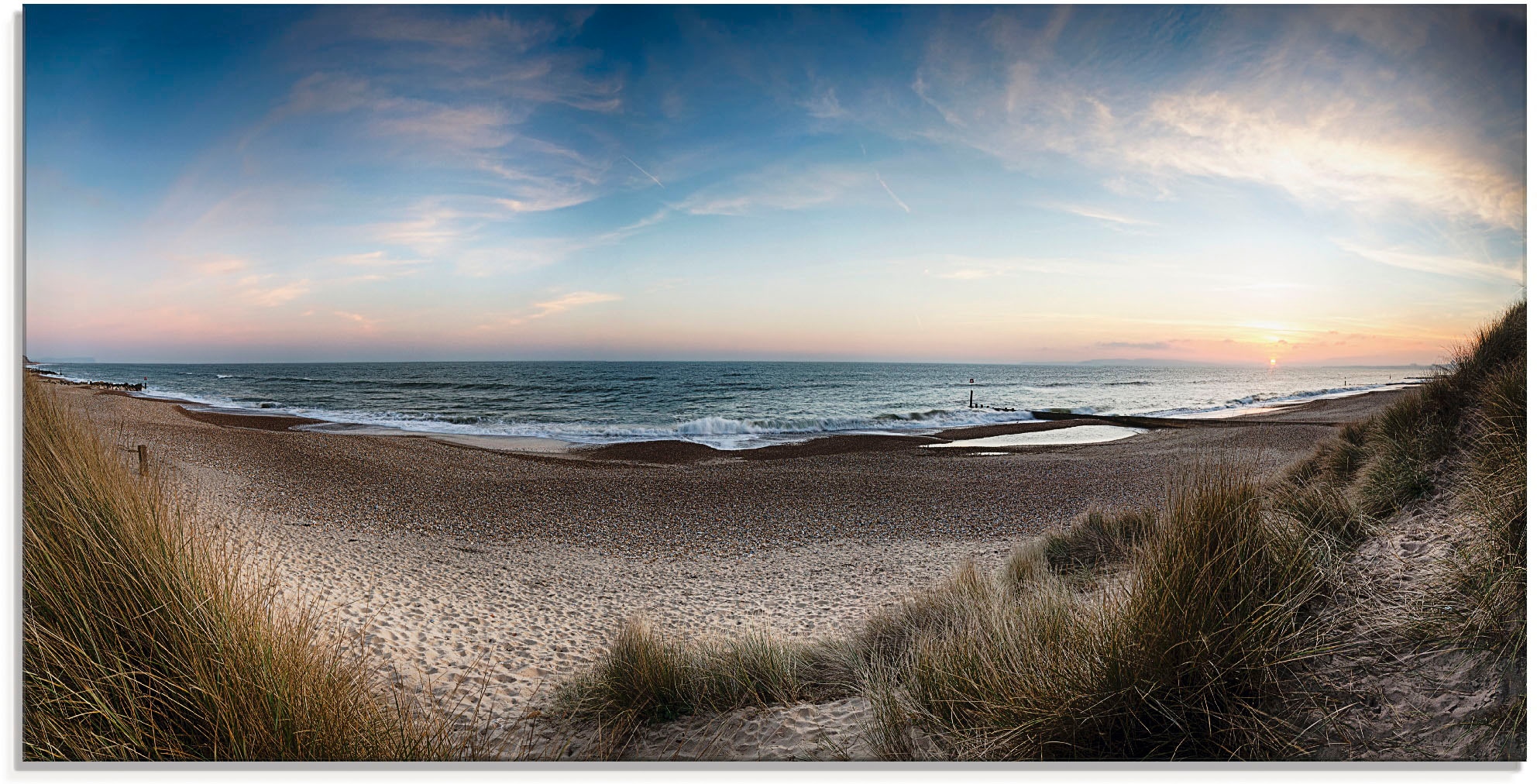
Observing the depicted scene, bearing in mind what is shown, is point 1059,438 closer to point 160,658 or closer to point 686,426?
point 686,426

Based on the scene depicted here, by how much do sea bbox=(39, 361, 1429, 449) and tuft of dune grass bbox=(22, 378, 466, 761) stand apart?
5.68 meters

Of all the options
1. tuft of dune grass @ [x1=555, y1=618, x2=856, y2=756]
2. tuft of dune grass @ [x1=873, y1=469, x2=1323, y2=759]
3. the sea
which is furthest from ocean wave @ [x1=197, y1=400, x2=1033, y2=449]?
tuft of dune grass @ [x1=873, y1=469, x2=1323, y2=759]

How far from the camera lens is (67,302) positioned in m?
2.77

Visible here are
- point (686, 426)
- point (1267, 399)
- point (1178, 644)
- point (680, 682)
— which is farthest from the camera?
point (686, 426)

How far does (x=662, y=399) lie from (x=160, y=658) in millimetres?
14246

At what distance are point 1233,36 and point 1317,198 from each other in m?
1.03

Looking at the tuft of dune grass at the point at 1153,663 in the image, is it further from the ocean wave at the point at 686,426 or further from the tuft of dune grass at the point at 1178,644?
the ocean wave at the point at 686,426

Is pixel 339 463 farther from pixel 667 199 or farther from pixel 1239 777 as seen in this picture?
pixel 1239 777

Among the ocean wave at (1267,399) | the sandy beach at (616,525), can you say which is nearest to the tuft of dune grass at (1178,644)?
the sandy beach at (616,525)

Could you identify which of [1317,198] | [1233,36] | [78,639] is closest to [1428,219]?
[1317,198]

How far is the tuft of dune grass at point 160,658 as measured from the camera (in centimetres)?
182

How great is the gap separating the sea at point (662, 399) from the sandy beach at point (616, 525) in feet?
3.85

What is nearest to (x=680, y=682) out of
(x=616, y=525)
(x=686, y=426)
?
(x=616, y=525)

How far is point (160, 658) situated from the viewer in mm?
1812
